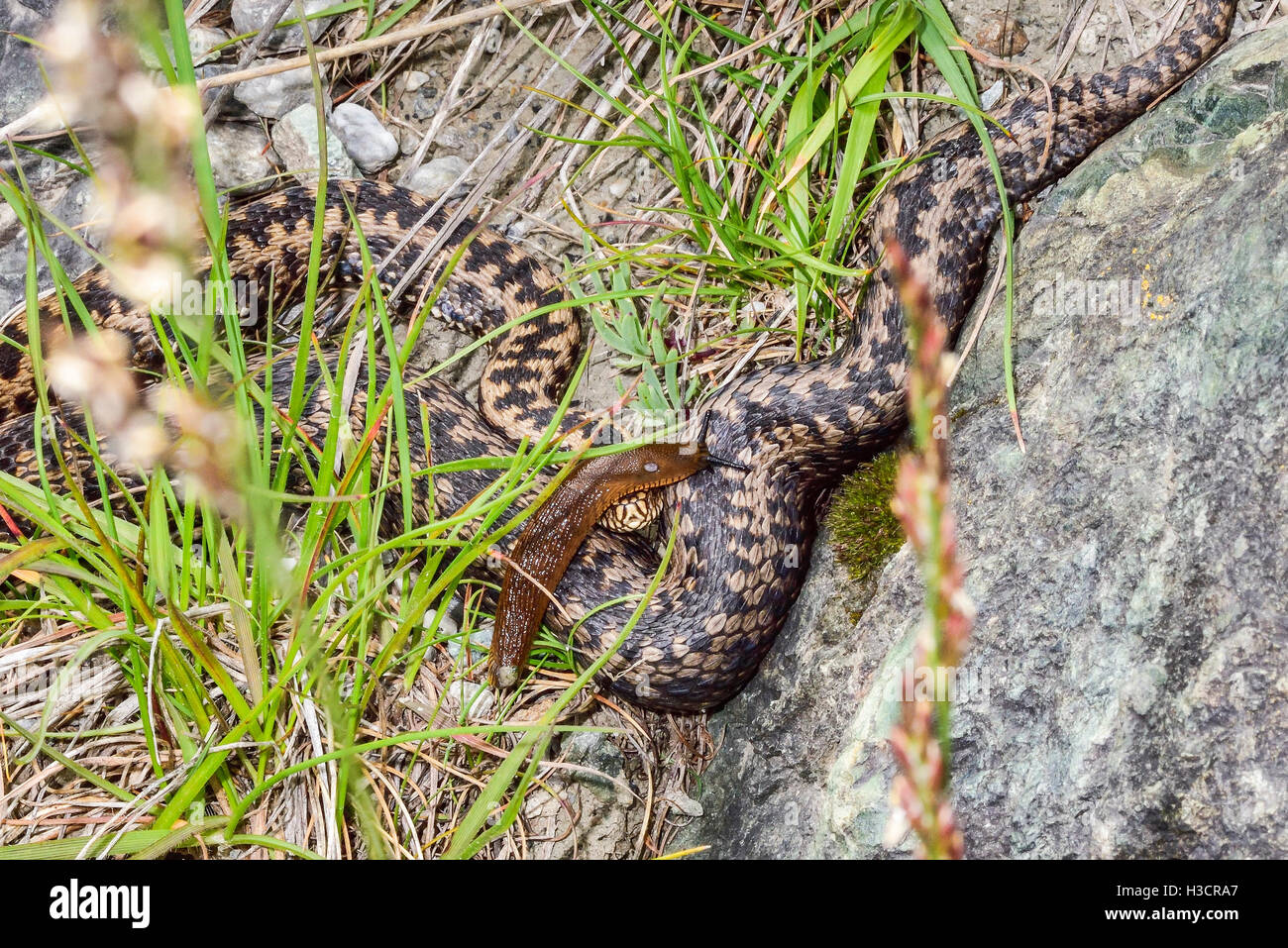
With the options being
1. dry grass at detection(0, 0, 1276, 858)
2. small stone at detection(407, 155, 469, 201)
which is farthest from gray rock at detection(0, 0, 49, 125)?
small stone at detection(407, 155, 469, 201)

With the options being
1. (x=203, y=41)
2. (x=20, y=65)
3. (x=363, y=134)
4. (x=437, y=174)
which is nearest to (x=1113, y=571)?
(x=437, y=174)

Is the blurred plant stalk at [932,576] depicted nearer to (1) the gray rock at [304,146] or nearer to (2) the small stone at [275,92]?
(1) the gray rock at [304,146]

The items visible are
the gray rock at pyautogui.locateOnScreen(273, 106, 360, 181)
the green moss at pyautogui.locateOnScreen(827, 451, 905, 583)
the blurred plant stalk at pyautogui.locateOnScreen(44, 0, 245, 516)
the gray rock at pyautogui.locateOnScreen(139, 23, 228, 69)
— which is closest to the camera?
the blurred plant stalk at pyautogui.locateOnScreen(44, 0, 245, 516)

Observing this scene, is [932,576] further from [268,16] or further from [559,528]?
[268,16]

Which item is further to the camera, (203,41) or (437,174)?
(437,174)

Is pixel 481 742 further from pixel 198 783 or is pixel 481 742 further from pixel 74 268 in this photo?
pixel 74 268

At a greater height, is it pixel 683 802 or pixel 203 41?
pixel 203 41

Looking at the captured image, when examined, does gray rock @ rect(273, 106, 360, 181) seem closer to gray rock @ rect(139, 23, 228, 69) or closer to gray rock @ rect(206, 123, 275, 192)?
gray rock @ rect(206, 123, 275, 192)
